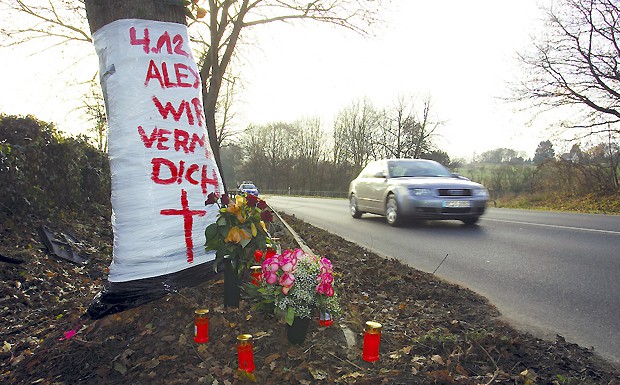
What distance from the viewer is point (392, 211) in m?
10.6

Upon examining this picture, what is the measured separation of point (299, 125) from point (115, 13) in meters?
65.4

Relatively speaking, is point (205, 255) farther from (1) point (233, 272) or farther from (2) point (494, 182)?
(2) point (494, 182)

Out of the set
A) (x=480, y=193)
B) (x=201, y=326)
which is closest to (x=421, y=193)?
Answer: (x=480, y=193)

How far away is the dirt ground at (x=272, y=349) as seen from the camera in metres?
2.53

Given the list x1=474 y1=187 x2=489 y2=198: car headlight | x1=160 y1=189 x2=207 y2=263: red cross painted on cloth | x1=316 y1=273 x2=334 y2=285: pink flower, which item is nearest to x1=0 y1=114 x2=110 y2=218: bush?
x1=160 y1=189 x2=207 y2=263: red cross painted on cloth

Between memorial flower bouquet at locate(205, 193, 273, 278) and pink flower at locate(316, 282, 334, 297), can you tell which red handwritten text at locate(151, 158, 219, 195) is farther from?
pink flower at locate(316, 282, 334, 297)

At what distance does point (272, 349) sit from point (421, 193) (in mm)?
7568

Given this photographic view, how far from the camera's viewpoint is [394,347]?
2902 mm

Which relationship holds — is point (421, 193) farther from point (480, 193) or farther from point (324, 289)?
point (324, 289)

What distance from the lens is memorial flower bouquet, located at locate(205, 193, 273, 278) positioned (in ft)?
9.80

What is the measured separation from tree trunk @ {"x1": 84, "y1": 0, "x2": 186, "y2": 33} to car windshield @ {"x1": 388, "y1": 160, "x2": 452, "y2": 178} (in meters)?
8.17

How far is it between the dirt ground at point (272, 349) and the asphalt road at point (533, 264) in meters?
0.52

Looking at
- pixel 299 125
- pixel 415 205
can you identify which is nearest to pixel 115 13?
pixel 415 205

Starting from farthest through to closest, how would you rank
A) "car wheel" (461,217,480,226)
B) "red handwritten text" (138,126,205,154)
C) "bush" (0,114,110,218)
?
"car wheel" (461,217,480,226) < "bush" (0,114,110,218) < "red handwritten text" (138,126,205,154)
